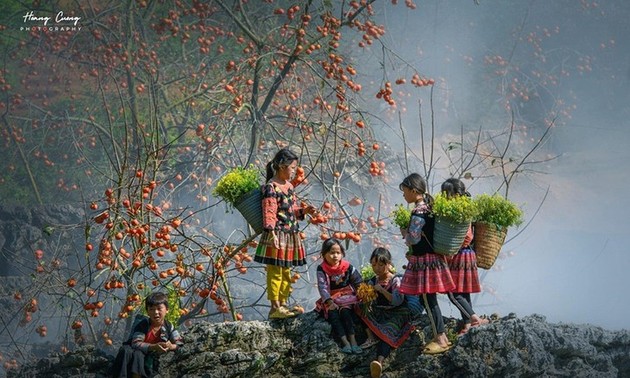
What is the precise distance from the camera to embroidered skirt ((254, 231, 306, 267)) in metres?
4.85

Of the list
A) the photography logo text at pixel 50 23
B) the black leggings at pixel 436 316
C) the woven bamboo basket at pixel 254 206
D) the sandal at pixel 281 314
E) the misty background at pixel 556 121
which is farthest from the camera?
the misty background at pixel 556 121

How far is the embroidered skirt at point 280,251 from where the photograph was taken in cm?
485

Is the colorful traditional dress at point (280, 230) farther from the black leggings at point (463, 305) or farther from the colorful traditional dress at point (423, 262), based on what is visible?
the black leggings at point (463, 305)

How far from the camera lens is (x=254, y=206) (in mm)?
4945

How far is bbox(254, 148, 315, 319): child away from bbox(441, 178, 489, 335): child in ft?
2.69

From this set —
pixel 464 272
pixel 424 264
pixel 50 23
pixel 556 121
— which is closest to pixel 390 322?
pixel 424 264

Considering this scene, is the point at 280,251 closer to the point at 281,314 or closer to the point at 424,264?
the point at 281,314

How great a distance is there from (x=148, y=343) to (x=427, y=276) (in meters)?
1.49

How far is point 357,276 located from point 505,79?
447 inches

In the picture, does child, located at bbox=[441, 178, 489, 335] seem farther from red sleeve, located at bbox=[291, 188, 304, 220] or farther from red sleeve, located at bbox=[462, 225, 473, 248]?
red sleeve, located at bbox=[291, 188, 304, 220]

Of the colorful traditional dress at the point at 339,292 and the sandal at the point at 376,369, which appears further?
the colorful traditional dress at the point at 339,292

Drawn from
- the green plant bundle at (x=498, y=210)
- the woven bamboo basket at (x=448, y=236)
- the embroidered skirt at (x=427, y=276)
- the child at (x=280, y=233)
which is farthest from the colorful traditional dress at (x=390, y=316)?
the green plant bundle at (x=498, y=210)

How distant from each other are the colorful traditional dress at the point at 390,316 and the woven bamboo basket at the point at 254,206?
2.33 ft

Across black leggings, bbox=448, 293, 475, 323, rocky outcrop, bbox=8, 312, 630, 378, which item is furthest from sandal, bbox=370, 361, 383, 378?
black leggings, bbox=448, 293, 475, 323
